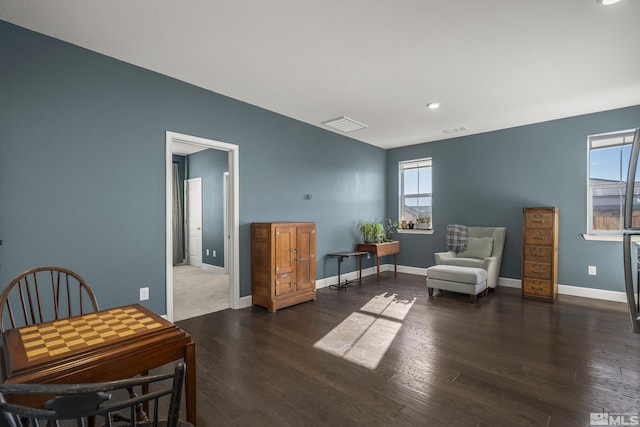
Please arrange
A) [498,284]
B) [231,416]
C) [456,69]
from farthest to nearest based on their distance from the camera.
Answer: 1. [498,284]
2. [456,69]
3. [231,416]

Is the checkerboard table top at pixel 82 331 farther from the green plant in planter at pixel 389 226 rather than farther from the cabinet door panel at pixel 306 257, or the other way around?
the green plant in planter at pixel 389 226

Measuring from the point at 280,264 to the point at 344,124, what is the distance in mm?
2451

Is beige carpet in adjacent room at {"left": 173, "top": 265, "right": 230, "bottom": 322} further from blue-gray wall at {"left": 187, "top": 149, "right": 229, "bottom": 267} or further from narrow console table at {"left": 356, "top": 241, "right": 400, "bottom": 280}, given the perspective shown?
narrow console table at {"left": 356, "top": 241, "right": 400, "bottom": 280}

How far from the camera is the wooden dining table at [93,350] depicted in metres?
1.05

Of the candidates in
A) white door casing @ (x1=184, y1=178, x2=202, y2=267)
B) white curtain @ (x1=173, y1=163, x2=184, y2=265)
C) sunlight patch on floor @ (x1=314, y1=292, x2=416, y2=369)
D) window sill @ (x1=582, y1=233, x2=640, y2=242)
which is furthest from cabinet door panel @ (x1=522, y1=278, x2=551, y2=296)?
white curtain @ (x1=173, y1=163, x2=184, y2=265)

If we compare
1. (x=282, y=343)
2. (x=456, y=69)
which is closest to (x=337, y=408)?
(x=282, y=343)

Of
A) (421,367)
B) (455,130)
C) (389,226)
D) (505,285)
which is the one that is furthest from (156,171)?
(505,285)

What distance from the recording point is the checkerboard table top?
1.19m

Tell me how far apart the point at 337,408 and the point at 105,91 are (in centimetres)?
329

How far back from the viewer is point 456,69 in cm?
307

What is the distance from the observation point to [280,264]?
154 inches

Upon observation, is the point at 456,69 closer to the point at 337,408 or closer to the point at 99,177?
the point at 337,408

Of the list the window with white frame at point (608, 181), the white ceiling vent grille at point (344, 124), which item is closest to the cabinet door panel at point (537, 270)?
the window with white frame at point (608, 181)

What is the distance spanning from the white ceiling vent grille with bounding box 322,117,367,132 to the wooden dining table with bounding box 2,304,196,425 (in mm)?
3882
